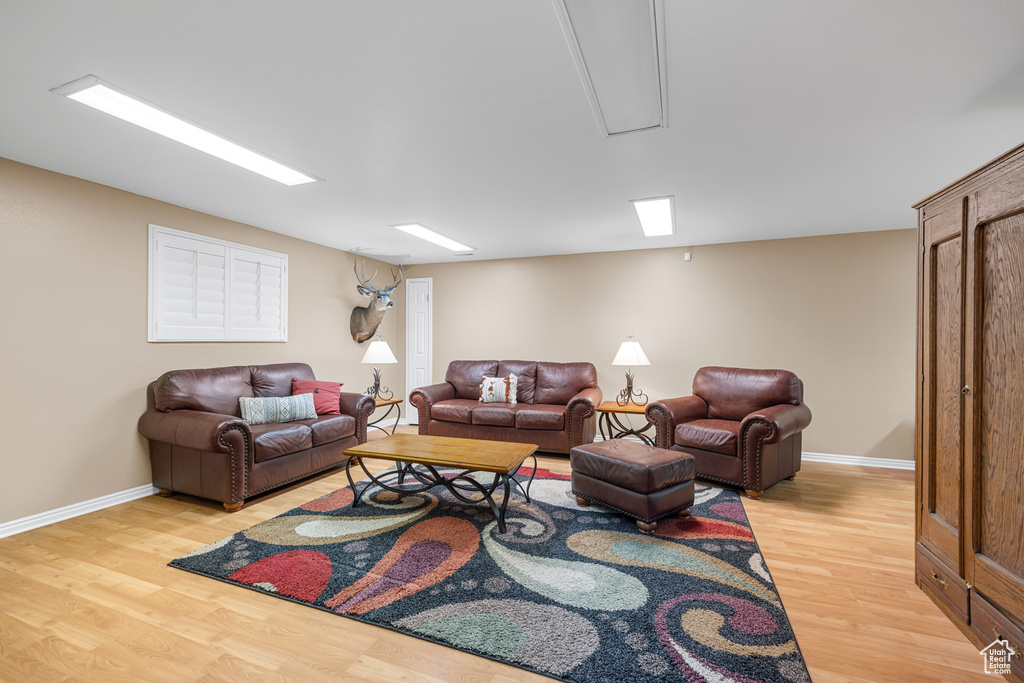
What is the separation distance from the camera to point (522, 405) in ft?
17.2

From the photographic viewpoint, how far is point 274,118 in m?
2.33

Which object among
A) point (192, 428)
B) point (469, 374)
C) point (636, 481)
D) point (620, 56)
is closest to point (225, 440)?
point (192, 428)

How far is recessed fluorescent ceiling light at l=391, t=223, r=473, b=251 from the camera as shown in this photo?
449 centimetres

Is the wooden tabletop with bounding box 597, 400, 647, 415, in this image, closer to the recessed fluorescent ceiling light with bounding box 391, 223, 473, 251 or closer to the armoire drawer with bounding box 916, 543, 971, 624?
the armoire drawer with bounding box 916, 543, 971, 624

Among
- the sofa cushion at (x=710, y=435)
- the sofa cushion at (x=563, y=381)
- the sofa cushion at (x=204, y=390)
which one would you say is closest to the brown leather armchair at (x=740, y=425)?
the sofa cushion at (x=710, y=435)

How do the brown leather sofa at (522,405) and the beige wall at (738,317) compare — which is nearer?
the beige wall at (738,317)

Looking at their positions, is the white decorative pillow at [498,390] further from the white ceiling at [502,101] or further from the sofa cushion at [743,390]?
the white ceiling at [502,101]

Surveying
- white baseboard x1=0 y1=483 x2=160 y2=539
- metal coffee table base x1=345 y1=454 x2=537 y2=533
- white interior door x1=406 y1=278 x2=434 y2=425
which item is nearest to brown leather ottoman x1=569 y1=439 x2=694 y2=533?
metal coffee table base x1=345 y1=454 x2=537 y2=533

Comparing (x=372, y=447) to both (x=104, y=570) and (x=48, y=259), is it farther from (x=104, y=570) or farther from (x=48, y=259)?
(x=48, y=259)

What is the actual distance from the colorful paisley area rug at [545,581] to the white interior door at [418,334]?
329 cm

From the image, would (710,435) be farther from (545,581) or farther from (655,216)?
(545,581)

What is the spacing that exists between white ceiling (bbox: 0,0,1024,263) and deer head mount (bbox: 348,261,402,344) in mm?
2044

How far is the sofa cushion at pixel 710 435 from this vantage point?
366cm

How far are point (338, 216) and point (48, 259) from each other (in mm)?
2022
